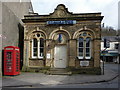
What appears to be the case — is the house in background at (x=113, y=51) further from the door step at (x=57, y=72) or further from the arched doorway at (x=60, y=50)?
the door step at (x=57, y=72)

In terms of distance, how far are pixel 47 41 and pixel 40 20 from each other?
2381 millimetres

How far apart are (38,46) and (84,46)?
4930 millimetres

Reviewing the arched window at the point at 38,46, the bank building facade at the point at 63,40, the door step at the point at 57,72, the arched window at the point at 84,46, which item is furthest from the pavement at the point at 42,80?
the arched window at the point at 38,46

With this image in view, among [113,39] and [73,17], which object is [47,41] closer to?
[73,17]

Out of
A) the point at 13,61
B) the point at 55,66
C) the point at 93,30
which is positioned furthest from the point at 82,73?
the point at 13,61

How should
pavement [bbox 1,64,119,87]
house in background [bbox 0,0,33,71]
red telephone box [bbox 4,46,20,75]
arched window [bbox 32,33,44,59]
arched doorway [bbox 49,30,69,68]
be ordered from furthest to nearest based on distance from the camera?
arched window [bbox 32,33,44,59] < arched doorway [bbox 49,30,69,68] < house in background [bbox 0,0,33,71] < red telephone box [bbox 4,46,20,75] < pavement [bbox 1,64,119,87]

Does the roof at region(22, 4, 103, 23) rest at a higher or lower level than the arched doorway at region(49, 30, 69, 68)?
higher

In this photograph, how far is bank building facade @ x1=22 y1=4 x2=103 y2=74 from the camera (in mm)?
13336

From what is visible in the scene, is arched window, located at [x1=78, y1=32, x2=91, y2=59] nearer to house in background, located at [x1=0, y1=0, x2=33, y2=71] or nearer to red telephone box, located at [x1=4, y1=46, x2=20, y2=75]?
red telephone box, located at [x1=4, y1=46, x2=20, y2=75]

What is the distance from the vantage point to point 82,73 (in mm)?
13094

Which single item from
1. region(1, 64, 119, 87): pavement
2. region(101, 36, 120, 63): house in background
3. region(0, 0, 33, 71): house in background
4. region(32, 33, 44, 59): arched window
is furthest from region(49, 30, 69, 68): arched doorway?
region(101, 36, 120, 63): house in background

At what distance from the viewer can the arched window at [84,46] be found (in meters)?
13.6

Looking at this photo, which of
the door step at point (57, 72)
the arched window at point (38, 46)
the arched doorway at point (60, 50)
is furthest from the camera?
the arched window at point (38, 46)

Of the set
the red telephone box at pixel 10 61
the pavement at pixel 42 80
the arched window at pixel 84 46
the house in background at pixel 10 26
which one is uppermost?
the house in background at pixel 10 26
